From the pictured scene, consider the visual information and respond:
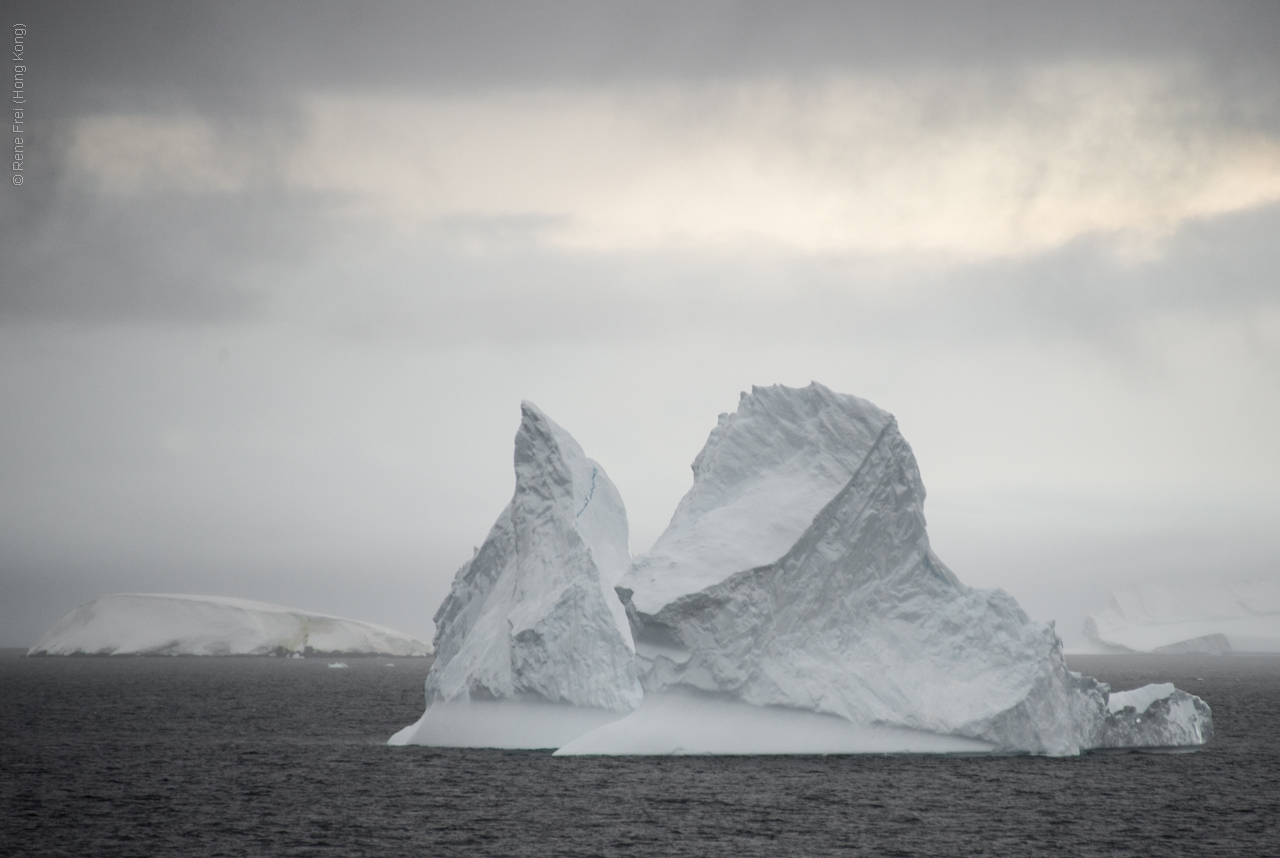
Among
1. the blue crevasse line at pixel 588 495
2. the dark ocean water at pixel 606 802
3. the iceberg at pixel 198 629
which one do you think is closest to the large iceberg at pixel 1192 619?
the iceberg at pixel 198 629

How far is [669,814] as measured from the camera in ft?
→ 77.8

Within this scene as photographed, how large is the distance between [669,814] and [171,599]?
120790mm

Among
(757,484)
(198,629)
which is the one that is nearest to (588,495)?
(757,484)

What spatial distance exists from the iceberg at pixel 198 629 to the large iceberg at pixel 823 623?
10755 cm

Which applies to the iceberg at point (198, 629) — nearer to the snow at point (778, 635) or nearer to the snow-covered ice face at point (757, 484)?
the snow at point (778, 635)

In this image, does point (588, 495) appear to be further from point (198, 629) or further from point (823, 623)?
point (198, 629)

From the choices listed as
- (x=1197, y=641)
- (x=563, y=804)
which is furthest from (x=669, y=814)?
(x=1197, y=641)

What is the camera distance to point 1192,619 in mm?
154625

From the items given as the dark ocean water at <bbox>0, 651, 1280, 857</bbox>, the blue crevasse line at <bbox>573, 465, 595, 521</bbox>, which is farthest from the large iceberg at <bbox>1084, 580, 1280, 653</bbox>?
the blue crevasse line at <bbox>573, 465, 595, 521</bbox>

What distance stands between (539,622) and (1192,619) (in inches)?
5658

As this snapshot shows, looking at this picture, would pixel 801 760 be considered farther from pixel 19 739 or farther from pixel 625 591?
pixel 19 739

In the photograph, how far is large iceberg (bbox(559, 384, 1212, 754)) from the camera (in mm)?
29609

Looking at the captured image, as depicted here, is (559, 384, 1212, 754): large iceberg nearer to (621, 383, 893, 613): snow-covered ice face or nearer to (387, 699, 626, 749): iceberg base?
(621, 383, 893, 613): snow-covered ice face

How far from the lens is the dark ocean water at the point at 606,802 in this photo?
21250 mm
